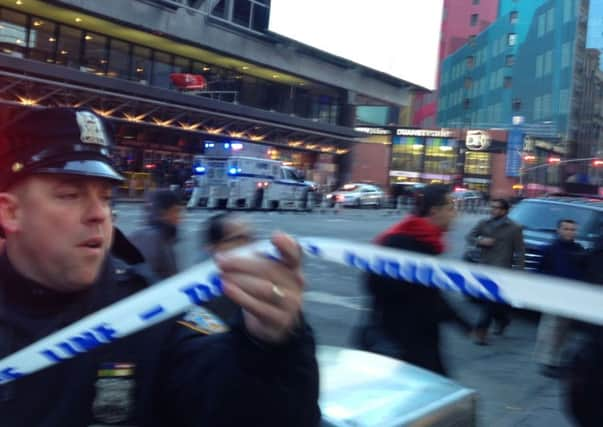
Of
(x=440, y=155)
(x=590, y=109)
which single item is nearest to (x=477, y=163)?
(x=440, y=155)

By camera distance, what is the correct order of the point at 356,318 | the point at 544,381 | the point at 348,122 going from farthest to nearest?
the point at 348,122, the point at 356,318, the point at 544,381

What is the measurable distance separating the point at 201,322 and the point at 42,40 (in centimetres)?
3287

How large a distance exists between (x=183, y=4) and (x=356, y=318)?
29474mm

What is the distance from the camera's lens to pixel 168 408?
1.77 meters

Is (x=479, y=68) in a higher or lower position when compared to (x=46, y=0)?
higher

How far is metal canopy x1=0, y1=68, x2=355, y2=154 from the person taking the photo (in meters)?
27.3

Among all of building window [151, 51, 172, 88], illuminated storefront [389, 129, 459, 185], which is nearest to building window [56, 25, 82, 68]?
building window [151, 51, 172, 88]

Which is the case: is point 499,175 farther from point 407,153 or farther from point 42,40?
point 42,40

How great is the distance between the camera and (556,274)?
7023mm

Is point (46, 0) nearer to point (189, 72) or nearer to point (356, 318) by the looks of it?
point (189, 72)

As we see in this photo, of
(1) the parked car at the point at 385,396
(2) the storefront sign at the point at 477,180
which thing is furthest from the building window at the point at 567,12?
(1) the parked car at the point at 385,396

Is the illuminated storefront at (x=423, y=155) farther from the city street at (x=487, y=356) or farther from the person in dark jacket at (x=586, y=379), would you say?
the person in dark jacket at (x=586, y=379)

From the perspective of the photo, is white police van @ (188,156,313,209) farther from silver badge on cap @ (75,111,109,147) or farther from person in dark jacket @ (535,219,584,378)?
silver badge on cap @ (75,111,109,147)

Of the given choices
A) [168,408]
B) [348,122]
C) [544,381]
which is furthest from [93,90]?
[168,408]
